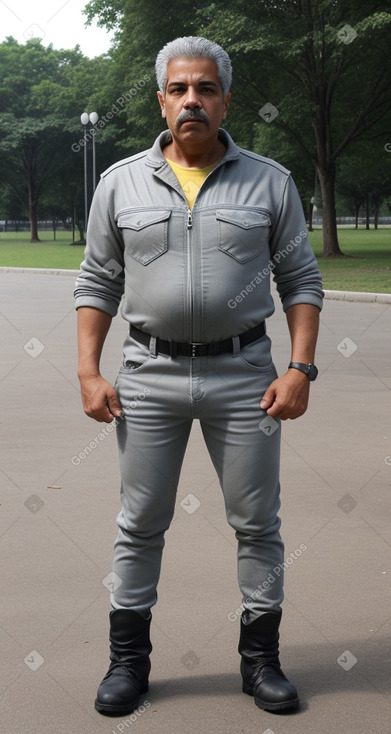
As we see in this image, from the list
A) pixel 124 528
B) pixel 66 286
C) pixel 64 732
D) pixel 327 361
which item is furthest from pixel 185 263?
pixel 66 286

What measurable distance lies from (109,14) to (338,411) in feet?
107

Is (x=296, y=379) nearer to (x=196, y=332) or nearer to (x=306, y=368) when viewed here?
(x=306, y=368)

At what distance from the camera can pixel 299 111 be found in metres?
32.4

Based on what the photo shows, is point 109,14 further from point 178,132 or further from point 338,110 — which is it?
point 178,132

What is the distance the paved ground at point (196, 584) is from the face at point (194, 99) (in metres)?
1.76

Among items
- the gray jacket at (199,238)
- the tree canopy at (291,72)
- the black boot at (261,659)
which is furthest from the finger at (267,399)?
the tree canopy at (291,72)

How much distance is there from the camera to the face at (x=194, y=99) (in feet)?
10.8

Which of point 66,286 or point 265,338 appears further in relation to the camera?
point 66,286

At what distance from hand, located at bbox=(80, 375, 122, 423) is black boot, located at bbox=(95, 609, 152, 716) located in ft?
2.06

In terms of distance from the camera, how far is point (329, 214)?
113 ft

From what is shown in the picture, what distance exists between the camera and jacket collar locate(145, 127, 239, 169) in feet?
11.0

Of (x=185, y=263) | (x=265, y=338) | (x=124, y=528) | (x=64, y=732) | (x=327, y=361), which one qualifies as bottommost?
(x=327, y=361)

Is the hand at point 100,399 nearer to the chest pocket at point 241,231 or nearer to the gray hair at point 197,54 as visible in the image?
the chest pocket at point 241,231
